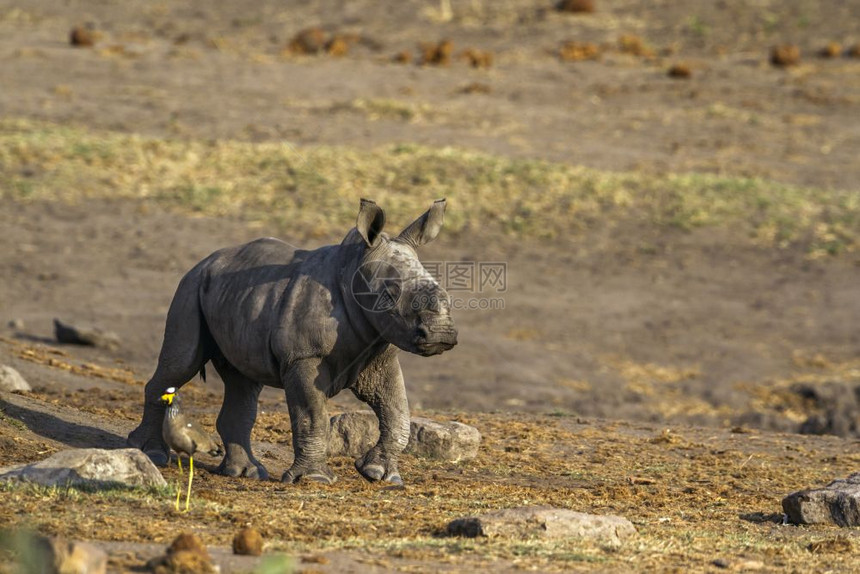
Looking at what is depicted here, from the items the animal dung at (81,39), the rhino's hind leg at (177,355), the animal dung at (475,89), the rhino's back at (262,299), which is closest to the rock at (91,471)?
the rhino's back at (262,299)

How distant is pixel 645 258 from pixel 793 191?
11.2 ft

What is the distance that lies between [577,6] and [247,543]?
27.4m

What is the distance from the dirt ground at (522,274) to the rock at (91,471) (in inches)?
10.3

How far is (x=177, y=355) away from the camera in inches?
379

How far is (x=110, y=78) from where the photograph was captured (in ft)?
89.9

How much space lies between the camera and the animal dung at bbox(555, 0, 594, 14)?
3247 cm

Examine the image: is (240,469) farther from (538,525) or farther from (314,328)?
(538,525)

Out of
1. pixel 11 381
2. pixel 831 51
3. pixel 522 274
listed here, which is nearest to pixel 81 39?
pixel 522 274

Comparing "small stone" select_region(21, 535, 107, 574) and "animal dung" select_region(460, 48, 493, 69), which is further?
"animal dung" select_region(460, 48, 493, 69)

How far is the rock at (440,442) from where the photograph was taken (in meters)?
10.6

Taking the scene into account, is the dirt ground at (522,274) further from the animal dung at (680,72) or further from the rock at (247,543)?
the animal dung at (680,72)

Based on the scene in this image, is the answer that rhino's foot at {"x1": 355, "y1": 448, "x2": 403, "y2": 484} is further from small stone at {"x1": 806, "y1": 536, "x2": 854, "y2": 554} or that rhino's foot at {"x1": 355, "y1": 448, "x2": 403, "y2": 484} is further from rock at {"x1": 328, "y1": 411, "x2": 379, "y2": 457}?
small stone at {"x1": 806, "y1": 536, "x2": 854, "y2": 554}

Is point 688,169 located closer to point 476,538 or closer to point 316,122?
point 316,122

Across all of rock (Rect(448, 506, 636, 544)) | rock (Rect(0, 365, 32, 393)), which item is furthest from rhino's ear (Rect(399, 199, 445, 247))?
rock (Rect(0, 365, 32, 393))
